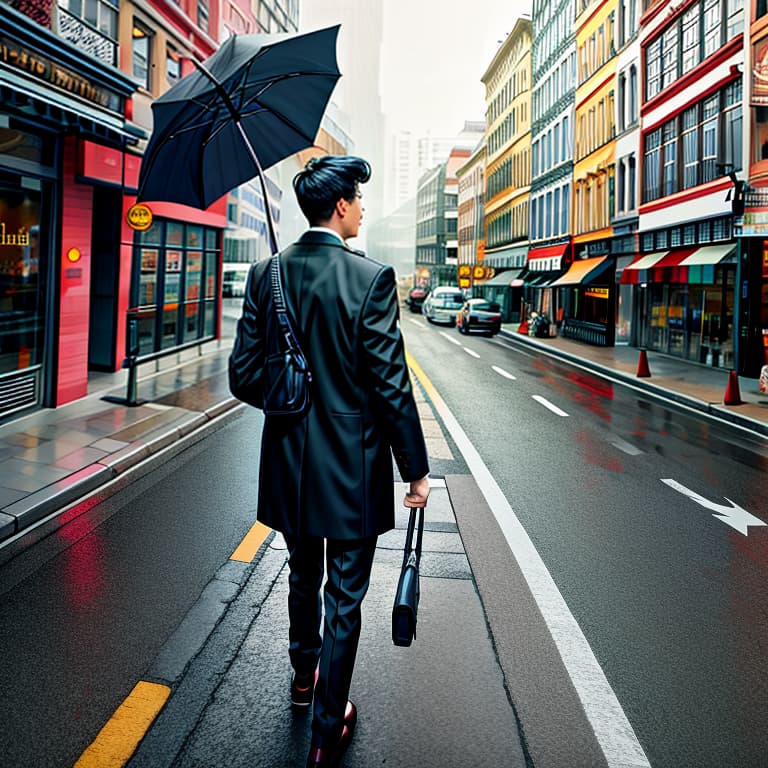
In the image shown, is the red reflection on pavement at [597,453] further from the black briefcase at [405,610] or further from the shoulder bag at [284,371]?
the shoulder bag at [284,371]

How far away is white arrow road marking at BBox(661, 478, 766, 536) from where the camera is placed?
688cm

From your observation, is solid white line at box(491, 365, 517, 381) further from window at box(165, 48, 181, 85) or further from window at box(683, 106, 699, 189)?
window at box(165, 48, 181, 85)

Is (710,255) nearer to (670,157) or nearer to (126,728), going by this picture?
(670,157)

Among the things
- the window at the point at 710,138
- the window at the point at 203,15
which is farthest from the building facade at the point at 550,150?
the window at the point at 203,15

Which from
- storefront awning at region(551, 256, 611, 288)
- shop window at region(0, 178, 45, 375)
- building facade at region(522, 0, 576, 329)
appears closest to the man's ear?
shop window at region(0, 178, 45, 375)

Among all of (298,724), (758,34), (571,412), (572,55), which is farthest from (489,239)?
(298,724)

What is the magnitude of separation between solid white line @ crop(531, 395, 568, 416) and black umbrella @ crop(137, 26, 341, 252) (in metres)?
7.41

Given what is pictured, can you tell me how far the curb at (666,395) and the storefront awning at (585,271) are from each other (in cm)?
592

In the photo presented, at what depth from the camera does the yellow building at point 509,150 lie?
5497 cm

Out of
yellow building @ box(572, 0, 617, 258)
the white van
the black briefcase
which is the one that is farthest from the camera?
yellow building @ box(572, 0, 617, 258)

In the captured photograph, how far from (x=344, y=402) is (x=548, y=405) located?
38.2 feet

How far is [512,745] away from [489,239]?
218ft

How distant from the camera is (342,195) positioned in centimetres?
325

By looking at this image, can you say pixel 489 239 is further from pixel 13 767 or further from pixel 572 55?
pixel 13 767
